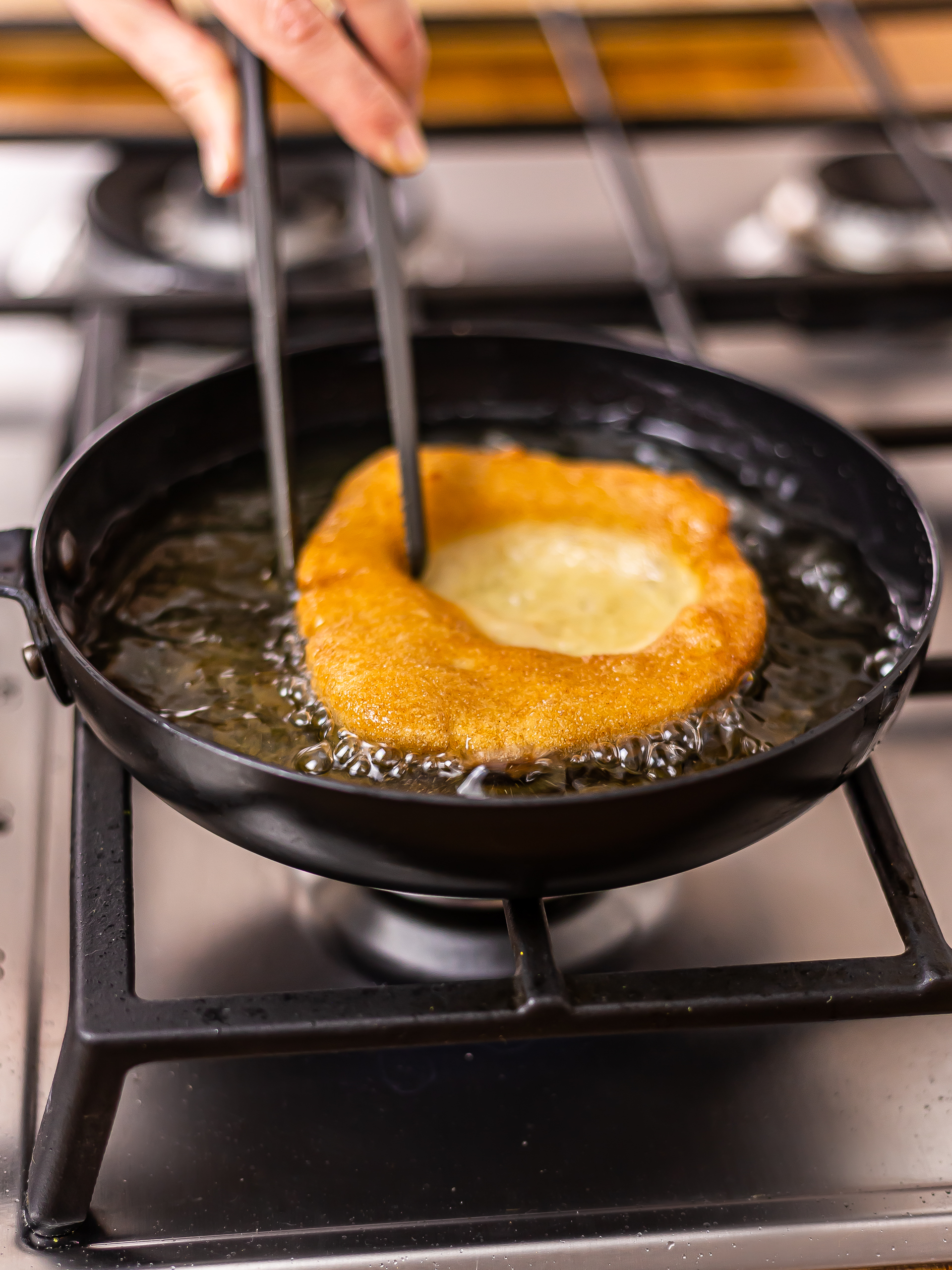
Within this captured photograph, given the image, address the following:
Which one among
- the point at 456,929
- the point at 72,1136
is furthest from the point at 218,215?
the point at 72,1136

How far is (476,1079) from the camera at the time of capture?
2.06 feet

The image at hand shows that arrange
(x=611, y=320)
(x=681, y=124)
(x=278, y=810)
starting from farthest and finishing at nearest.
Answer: (x=681, y=124)
(x=611, y=320)
(x=278, y=810)

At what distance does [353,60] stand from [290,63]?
35mm

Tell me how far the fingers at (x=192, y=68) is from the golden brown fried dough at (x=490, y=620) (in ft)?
0.72

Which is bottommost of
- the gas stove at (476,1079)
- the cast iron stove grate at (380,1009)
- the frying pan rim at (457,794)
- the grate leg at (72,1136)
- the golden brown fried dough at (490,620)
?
the gas stove at (476,1079)

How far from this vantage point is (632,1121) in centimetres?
61

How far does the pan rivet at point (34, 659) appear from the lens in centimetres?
60

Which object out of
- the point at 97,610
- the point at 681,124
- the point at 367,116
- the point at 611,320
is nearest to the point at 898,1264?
the point at 97,610

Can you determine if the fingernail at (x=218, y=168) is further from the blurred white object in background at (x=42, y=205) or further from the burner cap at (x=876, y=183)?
the burner cap at (x=876, y=183)

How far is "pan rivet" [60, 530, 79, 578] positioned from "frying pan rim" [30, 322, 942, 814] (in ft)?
0.11

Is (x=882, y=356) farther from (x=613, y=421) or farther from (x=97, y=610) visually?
(x=97, y=610)

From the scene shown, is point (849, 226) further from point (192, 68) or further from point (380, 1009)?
point (380, 1009)

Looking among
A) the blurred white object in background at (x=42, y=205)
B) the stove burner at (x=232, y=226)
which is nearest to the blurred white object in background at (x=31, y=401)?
the blurred white object in background at (x=42, y=205)

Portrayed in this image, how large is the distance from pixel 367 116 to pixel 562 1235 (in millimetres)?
596
